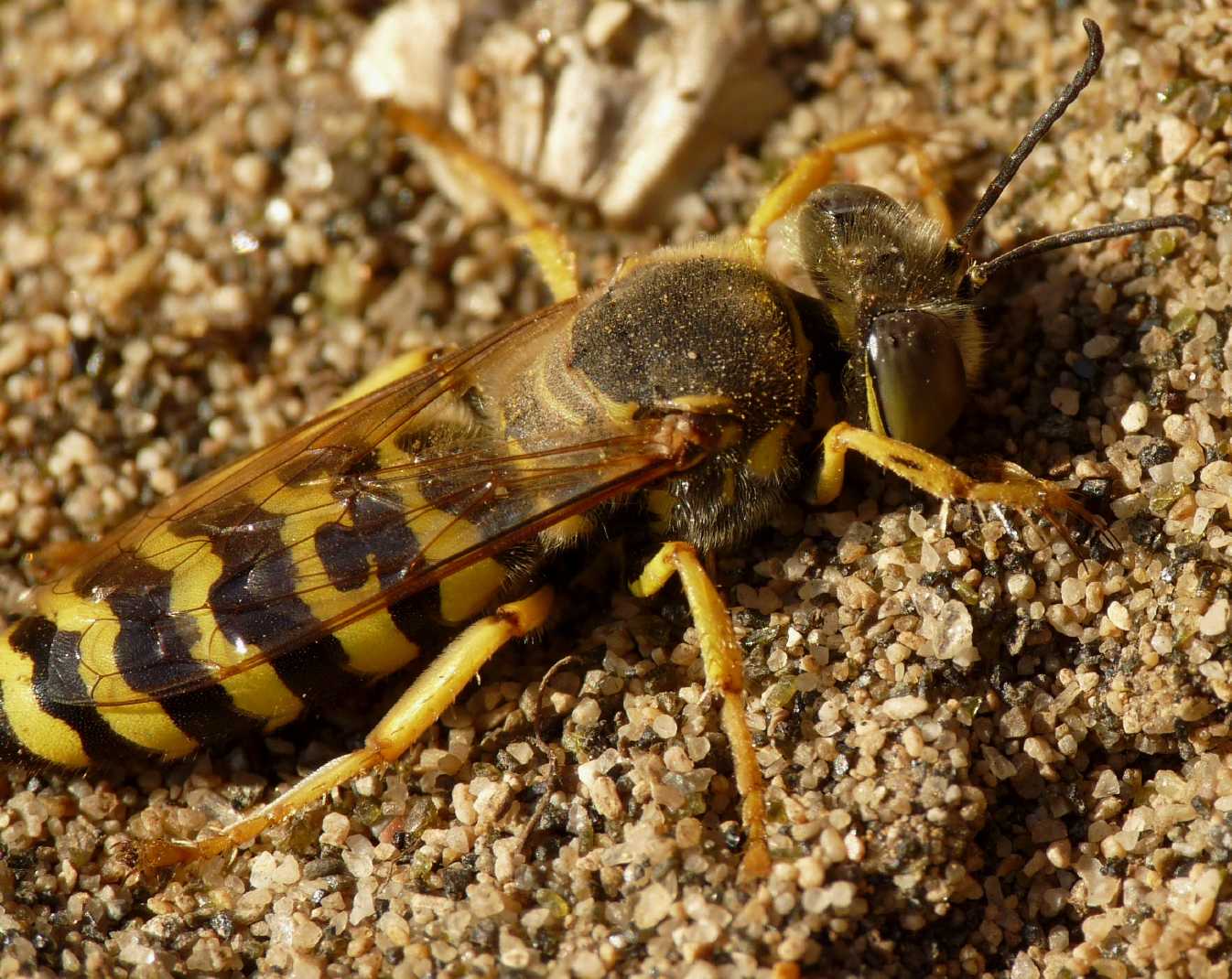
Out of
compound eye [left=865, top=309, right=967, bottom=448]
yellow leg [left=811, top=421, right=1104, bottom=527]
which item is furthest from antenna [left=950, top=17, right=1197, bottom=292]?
yellow leg [left=811, top=421, right=1104, bottom=527]

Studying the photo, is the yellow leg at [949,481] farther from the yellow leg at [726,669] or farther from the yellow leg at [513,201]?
the yellow leg at [513,201]

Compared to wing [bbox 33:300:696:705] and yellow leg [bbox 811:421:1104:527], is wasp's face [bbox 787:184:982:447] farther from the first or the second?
wing [bbox 33:300:696:705]

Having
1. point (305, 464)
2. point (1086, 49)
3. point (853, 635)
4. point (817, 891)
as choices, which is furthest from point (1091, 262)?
point (305, 464)

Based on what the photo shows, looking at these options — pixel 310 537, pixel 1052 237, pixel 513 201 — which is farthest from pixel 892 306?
pixel 310 537

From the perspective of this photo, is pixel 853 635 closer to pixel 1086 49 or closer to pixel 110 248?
pixel 1086 49

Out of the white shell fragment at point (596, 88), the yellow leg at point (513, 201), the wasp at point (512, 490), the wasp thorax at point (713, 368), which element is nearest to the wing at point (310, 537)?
the wasp at point (512, 490)
